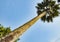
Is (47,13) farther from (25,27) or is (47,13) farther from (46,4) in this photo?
(25,27)

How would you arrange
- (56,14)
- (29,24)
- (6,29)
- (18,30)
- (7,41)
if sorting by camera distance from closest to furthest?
(7,41) → (18,30) → (29,24) → (6,29) → (56,14)

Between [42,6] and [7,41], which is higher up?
[42,6]

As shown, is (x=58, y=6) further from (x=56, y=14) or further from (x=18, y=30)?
(x=18, y=30)

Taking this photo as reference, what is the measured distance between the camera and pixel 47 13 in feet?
89.4

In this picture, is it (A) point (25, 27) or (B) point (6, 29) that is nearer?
(A) point (25, 27)

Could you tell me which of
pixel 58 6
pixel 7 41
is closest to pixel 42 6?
pixel 58 6

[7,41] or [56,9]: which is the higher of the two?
[56,9]

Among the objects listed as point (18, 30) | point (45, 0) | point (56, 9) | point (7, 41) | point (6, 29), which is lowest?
point (7, 41)

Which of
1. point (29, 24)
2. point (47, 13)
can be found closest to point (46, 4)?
point (47, 13)

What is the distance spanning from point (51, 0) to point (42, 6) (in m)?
1.77

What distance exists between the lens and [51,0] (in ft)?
96.0

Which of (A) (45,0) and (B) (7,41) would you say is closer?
(B) (7,41)

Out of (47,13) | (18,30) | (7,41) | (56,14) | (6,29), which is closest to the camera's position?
(7,41)

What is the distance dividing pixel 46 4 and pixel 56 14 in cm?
231
